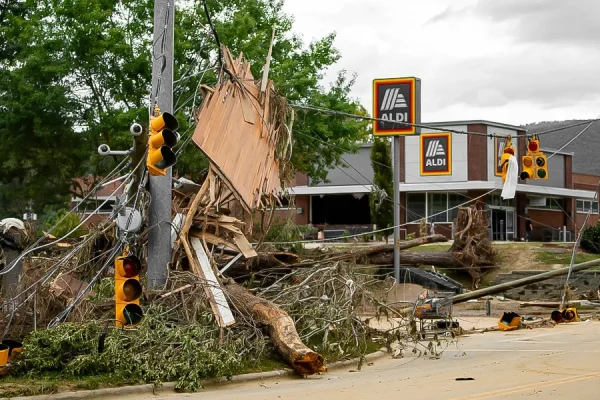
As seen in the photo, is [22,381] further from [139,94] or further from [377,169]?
[377,169]

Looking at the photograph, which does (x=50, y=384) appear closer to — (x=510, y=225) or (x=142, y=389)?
(x=142, y=389)

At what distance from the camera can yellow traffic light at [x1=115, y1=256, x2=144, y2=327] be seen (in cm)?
1260

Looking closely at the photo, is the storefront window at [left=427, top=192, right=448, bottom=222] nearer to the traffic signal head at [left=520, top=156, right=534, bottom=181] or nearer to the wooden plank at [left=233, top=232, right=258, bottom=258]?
the traffic signal head at [left=520, top=156, right=534, bottom=181]

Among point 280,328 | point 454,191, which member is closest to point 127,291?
point 280,328

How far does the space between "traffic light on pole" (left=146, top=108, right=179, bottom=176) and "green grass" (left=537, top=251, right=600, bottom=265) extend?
29.3 metres

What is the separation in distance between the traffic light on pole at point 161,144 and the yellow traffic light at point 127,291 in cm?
125

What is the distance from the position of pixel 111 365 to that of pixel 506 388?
553 centimetres

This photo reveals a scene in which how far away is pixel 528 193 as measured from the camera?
64.8m

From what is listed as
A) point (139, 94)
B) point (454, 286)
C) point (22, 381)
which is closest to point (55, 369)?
point (22, 381)

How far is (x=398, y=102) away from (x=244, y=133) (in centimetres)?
1231

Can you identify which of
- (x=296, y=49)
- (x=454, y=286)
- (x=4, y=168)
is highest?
(x=296, y=49)

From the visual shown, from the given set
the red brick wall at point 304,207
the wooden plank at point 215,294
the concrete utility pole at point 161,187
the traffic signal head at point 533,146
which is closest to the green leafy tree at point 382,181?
the red brick wall at point 304,207

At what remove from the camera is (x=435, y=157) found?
53.5m

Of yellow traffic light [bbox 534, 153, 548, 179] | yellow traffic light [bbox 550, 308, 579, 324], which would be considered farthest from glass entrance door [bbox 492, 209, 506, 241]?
yellow traffic light [bbox 534, 153, 548, 179]
